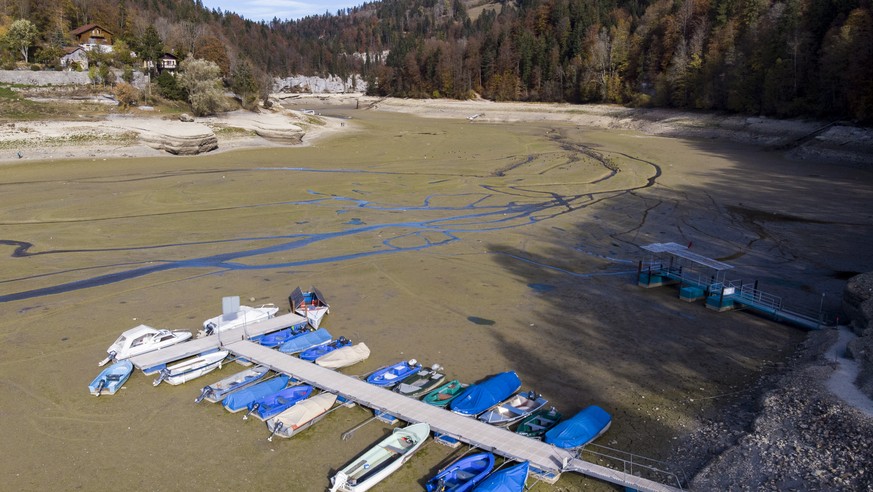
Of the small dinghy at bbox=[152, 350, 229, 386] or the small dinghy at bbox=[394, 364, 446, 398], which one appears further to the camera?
the small dinghy at bbox=[152, 350, 229, 386]

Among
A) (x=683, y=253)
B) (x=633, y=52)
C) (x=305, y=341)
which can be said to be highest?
(x=633, y=52)

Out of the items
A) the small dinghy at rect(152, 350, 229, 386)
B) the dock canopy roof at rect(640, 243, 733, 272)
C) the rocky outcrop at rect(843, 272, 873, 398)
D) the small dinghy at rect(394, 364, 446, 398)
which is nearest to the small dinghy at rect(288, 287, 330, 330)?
the small dinghy at rect(152, 350, 229, 386)

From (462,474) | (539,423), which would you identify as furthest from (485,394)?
(462,474)

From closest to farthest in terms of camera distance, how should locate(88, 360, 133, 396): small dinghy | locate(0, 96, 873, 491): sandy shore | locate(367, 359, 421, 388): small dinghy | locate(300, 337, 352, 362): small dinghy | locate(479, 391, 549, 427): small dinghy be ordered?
locate(0, 96, 873, 491): sandy shore
locate(479, 391, 549, 427): small dinghy
locate(88, 360, 133, 396): small dinghy
locate(367, 359, 421, 388): small dinghy
locate(300, 337, 352, 362): small dinghy

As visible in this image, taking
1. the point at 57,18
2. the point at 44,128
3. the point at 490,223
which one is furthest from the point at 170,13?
the point at 490,223

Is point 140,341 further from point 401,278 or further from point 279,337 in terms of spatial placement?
point 401,278

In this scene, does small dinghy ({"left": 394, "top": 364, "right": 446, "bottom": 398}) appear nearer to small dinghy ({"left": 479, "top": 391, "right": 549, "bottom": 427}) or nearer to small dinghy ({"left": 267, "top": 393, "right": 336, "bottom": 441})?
small dinghy ({"left": 267, "top": 393, "right": 336, "bottom": 441})
